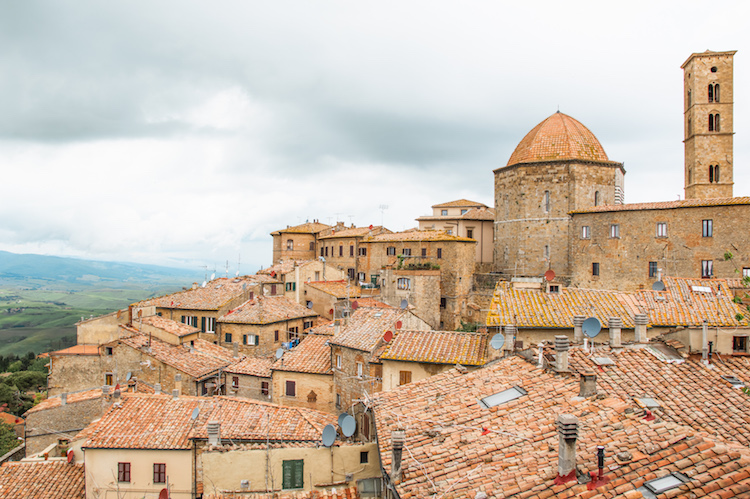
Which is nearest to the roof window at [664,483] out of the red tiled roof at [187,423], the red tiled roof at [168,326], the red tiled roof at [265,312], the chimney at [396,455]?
the chimney at [396,455]

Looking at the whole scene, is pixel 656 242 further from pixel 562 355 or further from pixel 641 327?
pixel 562 355

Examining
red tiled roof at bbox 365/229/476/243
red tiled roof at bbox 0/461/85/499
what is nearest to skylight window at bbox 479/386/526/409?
red tiled roof at bbox 0/461/85/499

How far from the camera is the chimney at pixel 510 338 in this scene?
18.4 meters

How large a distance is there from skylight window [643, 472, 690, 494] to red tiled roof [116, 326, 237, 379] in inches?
1029

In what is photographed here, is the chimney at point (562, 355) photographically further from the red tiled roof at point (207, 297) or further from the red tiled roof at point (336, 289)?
the red tiled roof at point (207, 297)

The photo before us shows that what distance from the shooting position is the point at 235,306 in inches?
1705

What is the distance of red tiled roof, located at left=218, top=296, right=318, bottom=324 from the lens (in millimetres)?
38312

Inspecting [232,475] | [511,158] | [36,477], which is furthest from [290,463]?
[511,158]

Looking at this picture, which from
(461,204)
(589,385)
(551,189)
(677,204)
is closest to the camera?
(589,385)

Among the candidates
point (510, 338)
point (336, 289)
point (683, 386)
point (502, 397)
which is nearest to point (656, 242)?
point (510, 338)

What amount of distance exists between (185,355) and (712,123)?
4886cm

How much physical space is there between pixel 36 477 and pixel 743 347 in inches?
1041

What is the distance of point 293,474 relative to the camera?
14.7 m

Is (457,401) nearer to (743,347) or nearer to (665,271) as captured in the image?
(743,347)
